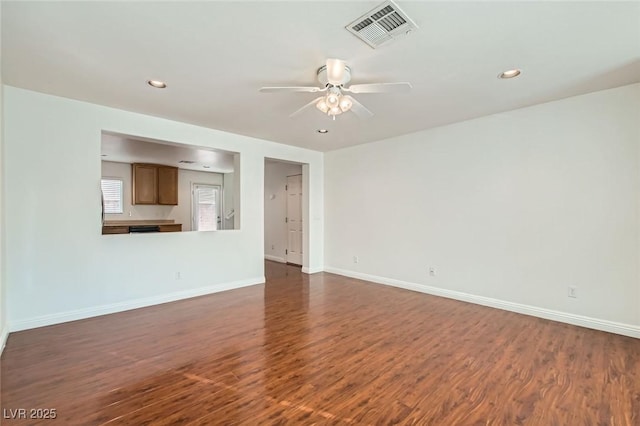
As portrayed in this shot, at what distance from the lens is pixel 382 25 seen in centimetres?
202

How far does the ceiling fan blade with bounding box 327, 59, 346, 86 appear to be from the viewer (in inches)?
92.0

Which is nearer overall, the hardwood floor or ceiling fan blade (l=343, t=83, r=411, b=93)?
the hardwood floor

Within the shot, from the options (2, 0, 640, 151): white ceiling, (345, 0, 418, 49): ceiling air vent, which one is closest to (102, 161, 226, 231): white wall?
(2, 0, 640, 151): white ceiling

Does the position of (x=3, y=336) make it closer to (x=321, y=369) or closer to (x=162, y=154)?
(x=321, y=369)

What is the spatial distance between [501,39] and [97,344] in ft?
14.6

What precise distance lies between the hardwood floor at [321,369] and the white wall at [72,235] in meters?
0.32

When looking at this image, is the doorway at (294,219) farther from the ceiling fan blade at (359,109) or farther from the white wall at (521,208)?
the ceiling fan blade at (359,109)

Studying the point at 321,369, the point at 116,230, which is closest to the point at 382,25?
the point at 321,369

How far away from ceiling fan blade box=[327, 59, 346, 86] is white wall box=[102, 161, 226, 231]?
6846mm

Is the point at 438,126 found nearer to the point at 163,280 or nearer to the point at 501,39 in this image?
the point at 501,39

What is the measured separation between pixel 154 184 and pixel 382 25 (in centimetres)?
724

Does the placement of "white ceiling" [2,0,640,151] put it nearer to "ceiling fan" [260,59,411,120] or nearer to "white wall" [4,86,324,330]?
"ceiling fan" [260,59,411,120]

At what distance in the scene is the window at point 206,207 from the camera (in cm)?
871

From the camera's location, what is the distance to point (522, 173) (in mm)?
3777
